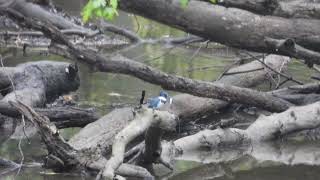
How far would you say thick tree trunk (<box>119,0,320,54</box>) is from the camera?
19.2ft

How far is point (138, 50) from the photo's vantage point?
1299 centimetres

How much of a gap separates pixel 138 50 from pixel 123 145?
8.63 metres

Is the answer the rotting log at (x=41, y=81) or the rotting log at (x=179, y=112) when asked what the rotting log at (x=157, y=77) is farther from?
the rotting log at (x=41, y=81)

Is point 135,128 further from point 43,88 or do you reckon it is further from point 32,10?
point 32,10

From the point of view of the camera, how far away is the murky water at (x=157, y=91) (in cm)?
565

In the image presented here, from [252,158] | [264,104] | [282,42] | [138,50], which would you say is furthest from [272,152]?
[138,50]

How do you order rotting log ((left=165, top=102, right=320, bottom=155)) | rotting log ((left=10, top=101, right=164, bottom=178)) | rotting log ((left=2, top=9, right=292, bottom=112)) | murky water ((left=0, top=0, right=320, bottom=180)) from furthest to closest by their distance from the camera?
rotting log ((left=165, top=102, right=320, bottom=155)) < murky water ((left=0, top=0, right=320, bottom=180)) < rotting log ((left=2, top=9, right=292, bottom=112)) < rotting log ((left=10, top=101, right=164, bottom=178))

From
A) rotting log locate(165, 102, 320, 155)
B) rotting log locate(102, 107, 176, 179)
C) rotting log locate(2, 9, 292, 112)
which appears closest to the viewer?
rotting log locate(102, 107, 176, 179)

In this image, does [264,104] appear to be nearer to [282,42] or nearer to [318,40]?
[318,40]

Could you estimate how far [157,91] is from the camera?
8.94 meters

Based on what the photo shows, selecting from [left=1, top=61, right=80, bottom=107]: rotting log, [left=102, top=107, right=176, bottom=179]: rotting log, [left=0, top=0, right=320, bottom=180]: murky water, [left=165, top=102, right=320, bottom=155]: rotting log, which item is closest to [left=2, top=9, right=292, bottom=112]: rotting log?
[left=165, top=102, right=320, bottom=155]: rotting log

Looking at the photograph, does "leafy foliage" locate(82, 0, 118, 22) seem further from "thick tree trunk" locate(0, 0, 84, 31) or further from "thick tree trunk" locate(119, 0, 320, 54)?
"thick tree trunk" locate(0, 0, 84, 31)

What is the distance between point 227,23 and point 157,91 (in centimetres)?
314

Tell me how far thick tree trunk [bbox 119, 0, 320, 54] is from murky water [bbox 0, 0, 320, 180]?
1.07 meters
